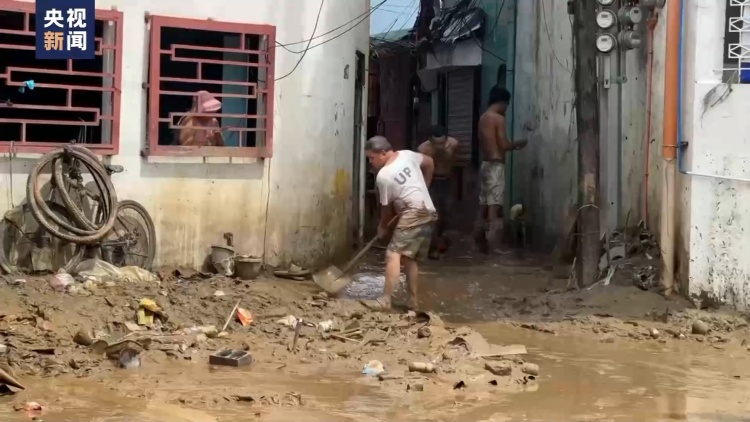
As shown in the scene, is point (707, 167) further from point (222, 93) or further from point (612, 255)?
point (222, 93)

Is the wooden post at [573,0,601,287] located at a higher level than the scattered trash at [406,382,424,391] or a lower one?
higher

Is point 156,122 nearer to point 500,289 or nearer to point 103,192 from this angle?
point 103,192

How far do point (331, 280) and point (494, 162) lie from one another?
4.02 meters

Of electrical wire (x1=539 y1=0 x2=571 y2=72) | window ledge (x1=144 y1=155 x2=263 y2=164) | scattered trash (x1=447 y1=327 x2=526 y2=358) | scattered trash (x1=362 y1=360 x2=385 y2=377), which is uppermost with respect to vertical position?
electrical wire (x1=539 y1=0 x2=571 y2=72)

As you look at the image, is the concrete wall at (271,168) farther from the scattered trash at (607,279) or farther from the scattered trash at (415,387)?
the scattered trash at (415,387)

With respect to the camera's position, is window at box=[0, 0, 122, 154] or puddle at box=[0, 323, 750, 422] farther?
window at box=[0, 0, 122, 154]

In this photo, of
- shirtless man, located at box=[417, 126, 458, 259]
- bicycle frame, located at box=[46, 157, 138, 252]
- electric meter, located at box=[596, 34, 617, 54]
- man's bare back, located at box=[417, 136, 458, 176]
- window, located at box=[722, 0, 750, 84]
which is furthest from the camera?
man's bare back, located at box=[417, 136, 458, 176]

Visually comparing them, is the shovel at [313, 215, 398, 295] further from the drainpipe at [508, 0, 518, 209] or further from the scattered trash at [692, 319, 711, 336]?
the drainpipe at [508, 0, 518, 209]

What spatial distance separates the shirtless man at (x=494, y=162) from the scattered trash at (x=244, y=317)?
532 centimetres

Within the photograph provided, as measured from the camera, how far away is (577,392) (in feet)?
20.5

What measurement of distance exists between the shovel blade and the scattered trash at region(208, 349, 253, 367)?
228 centimetres

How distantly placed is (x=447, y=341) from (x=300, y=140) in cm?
360

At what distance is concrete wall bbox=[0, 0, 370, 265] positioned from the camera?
9.15 meters

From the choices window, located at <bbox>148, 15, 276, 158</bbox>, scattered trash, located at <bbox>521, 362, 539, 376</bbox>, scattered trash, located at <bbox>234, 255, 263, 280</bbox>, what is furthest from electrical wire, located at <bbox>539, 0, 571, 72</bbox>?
scattered trash, located at <bbox>521, 362, 539, 376</bbox>
